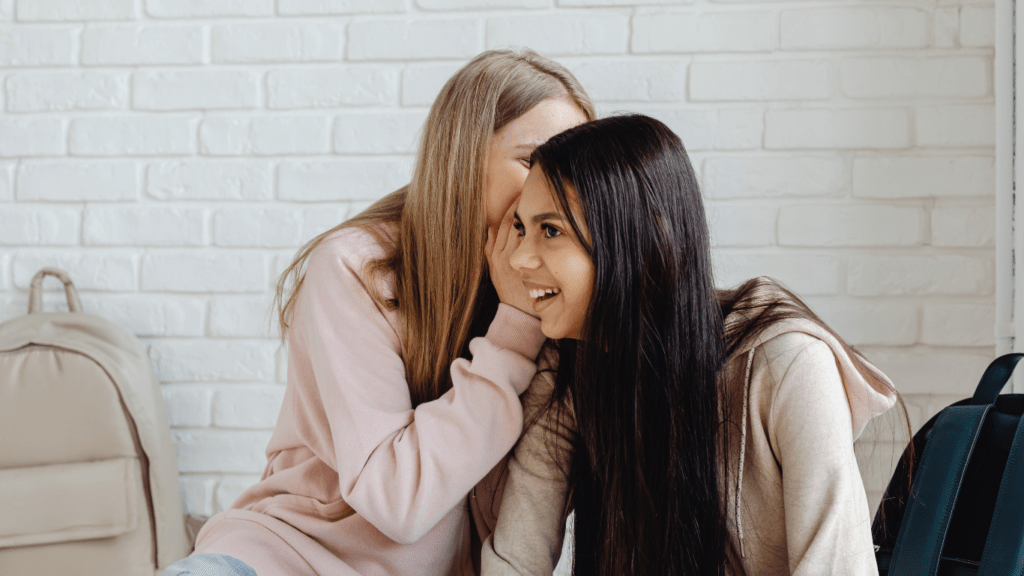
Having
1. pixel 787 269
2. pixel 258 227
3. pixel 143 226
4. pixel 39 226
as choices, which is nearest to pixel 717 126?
pixel 787 269

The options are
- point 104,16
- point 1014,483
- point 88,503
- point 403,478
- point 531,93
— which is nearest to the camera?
point 1014,483

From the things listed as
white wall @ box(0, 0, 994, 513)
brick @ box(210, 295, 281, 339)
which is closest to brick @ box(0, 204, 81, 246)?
white wall @ box(0, 0, 994, 513)

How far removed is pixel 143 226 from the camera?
1458 mm

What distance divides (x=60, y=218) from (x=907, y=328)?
155cm

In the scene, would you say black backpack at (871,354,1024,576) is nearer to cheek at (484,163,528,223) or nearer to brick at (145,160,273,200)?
cheek at (484,163,528,223)

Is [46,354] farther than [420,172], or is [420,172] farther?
[46,354]

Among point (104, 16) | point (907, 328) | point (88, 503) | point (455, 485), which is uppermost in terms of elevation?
point (104, 16)

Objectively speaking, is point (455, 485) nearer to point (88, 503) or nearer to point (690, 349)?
point (690, 349)

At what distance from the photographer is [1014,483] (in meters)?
0.74

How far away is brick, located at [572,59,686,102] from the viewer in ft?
4.41

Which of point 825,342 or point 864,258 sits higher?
point 864,258

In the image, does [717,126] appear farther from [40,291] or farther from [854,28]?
[40,291]

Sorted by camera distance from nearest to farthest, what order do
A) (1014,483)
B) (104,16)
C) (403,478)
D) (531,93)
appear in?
(1014,483) → (403,478) → (531,93) → (104,16)

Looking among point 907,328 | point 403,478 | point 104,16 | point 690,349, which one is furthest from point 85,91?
point 907,328
